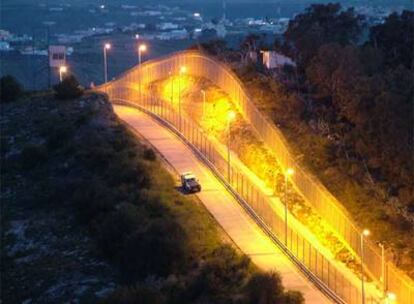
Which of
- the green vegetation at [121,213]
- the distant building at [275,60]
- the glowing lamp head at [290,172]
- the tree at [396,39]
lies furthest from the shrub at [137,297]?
the distant building at [275,60]

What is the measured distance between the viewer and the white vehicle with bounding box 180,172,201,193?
5641cm

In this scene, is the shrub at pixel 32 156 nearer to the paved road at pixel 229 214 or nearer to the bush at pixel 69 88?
the paved road at pixel 229 214

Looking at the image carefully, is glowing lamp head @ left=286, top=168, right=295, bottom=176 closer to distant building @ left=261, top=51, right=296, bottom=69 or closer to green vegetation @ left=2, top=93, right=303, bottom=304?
green vegetation @ left=2, top=93, right=303, bottom=304

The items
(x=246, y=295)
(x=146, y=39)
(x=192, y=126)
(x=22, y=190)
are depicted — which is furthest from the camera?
(x=146, y=39)

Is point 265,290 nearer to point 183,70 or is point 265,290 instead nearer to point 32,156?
point 32,156

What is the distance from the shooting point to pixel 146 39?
187375 millimetres

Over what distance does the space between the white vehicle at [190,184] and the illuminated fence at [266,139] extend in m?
2.58

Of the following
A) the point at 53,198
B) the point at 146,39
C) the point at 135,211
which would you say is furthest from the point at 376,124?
the point at 146,39

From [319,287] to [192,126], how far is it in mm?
30358

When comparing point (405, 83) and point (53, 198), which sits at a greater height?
point (405, 83)

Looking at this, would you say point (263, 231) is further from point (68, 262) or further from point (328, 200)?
point (68, 262)

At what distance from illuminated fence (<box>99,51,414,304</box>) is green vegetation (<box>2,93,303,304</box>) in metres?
4.58

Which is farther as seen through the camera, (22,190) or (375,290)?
(22,190)

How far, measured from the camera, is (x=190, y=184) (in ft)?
186
